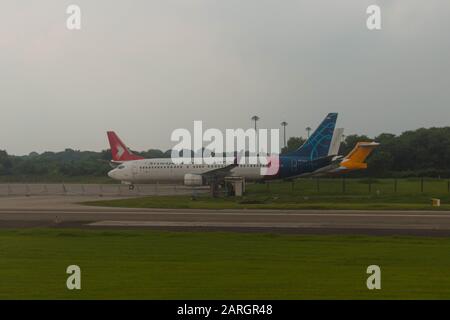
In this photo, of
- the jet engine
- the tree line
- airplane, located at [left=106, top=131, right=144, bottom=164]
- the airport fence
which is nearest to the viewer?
the airport fence

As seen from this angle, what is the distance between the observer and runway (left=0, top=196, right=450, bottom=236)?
20078 mm

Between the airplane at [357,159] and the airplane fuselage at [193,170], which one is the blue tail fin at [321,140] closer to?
the airplane fuselage at [193,170]

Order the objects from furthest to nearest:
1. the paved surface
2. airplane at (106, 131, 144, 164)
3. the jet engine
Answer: airplane at (106, 131, 144, 164)
the paved surface
the jet engine

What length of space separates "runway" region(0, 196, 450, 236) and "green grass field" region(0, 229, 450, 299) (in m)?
2.24

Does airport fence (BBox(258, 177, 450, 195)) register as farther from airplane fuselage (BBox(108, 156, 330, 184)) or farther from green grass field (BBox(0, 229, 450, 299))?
green grass field (BBox(0, 229, 450, 299))

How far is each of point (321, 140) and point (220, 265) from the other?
41201mm

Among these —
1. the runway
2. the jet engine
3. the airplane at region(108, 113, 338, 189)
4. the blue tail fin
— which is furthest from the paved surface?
the runway

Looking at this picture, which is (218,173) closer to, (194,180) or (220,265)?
(194,180)

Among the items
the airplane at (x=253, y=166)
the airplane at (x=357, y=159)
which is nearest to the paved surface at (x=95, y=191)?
the airplane at (x=253, y=166)

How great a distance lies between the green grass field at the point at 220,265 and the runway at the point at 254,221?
224cm

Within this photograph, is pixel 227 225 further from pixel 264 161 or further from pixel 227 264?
pixel 264 161

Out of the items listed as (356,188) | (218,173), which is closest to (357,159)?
(356,188)

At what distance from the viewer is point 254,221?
75.1ft
